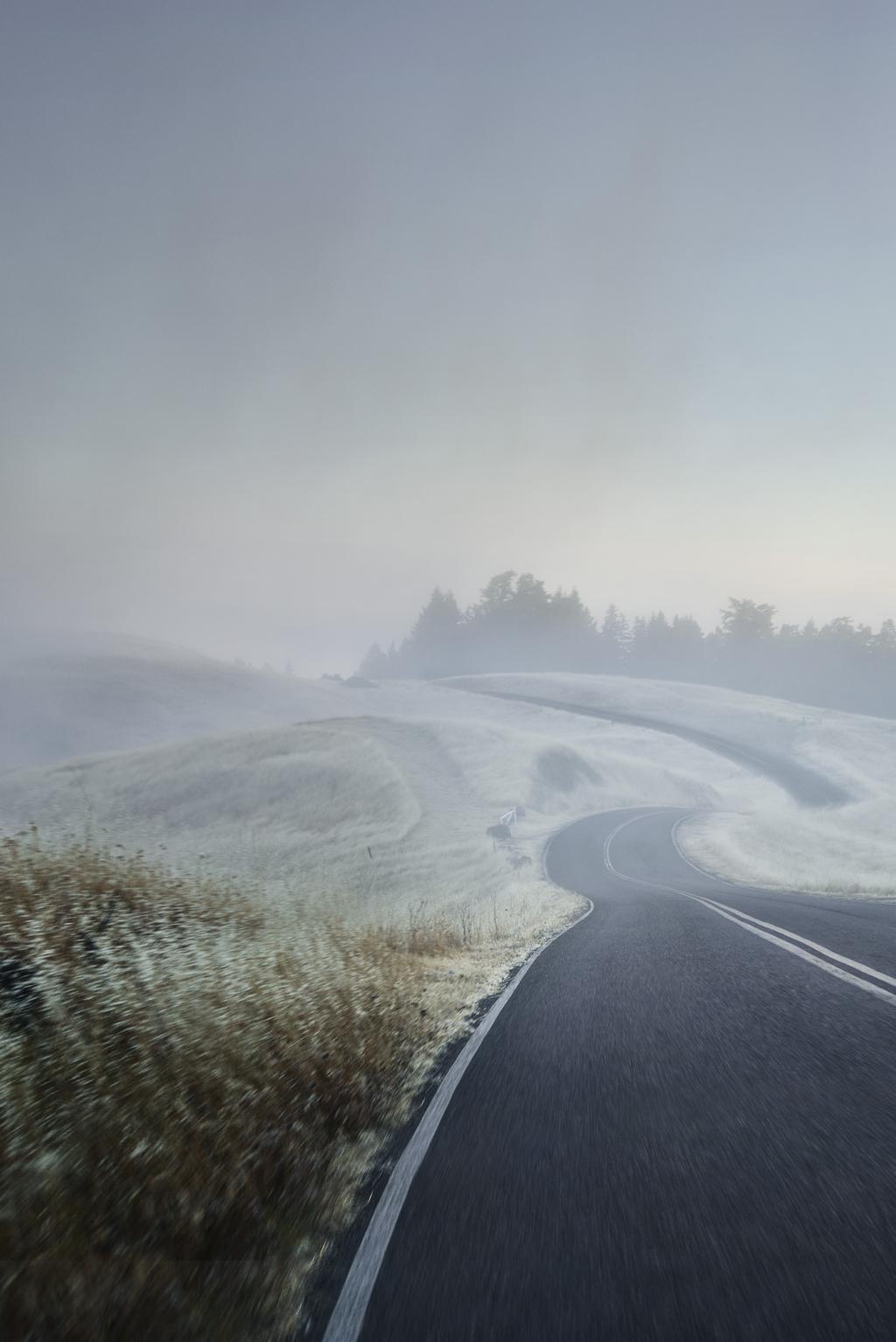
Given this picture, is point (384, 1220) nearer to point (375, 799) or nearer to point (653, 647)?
point (375, 799)

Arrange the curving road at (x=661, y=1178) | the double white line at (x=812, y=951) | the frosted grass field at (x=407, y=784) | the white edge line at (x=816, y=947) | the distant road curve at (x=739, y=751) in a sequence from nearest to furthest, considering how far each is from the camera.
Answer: the curving road at (x=661, y=1178)
the double white line at (x=812, y=951)
the white edge line at (x=816, y=947)
the frosted grass field at (x=407, y=784)
the distant road curve at (x=739, y=751)

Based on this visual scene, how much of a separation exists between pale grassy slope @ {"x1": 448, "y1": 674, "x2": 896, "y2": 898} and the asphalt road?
41.2 ft

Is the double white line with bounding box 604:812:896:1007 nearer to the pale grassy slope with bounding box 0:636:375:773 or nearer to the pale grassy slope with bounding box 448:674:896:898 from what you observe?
the pale grassy slope with bounding box 448:674:896:898

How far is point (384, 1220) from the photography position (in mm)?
2338

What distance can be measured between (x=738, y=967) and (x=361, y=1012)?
4.15 meters

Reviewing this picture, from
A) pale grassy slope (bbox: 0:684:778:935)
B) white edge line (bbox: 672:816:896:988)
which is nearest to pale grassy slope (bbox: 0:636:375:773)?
pale grassy slope (bbox: 0:684:778:935)

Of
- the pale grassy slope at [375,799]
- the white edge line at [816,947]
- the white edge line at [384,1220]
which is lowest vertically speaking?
the pale grassy slope at [375,799]

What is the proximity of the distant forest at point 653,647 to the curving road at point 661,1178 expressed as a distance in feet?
343

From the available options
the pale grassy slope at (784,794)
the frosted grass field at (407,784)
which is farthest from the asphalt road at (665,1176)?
the pale grassy slope at (784,794)

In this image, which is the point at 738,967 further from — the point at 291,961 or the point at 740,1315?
the point at 740,1315

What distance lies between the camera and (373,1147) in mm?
2996

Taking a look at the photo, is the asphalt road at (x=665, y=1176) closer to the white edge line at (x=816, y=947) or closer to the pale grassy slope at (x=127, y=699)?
the white edge line at (x=816, y=947)

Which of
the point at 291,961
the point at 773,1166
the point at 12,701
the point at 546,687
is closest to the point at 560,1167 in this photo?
the point at 773,1166

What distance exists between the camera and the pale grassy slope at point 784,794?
24734 millimetres
